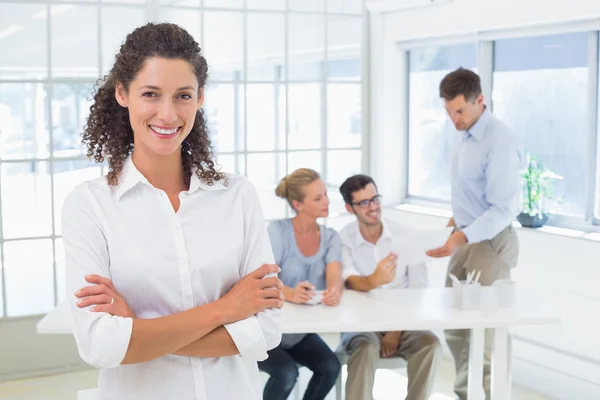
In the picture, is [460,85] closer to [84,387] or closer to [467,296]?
[467,296]

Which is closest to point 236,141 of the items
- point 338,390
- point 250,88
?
point 250,88

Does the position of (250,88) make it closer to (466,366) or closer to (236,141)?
(236,141)

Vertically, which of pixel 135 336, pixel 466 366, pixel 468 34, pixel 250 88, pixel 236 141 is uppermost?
pixel 468 34

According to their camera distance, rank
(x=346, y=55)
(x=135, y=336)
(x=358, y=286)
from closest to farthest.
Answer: (x=135, y=336) < (x=358, y=286) < (x=346, y=55)

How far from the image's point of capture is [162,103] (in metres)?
1.58

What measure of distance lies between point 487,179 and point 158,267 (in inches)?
108

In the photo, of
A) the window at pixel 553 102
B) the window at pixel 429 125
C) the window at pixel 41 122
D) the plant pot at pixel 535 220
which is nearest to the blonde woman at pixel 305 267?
the plant pot at pixel 535 220

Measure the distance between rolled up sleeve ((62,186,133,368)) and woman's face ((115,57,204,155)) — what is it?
0.17 m

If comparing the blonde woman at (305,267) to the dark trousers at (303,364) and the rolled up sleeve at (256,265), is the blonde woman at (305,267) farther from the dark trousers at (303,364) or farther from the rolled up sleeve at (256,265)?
the rolled up sleeve at (256,265)

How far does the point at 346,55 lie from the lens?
545 centimetres

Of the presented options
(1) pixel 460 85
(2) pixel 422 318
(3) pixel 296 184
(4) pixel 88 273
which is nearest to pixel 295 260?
(3) pixel 296 184

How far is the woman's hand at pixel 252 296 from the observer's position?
1611 mm

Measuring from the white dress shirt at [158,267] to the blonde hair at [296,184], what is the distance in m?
2.01

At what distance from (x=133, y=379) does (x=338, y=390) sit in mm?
2200
